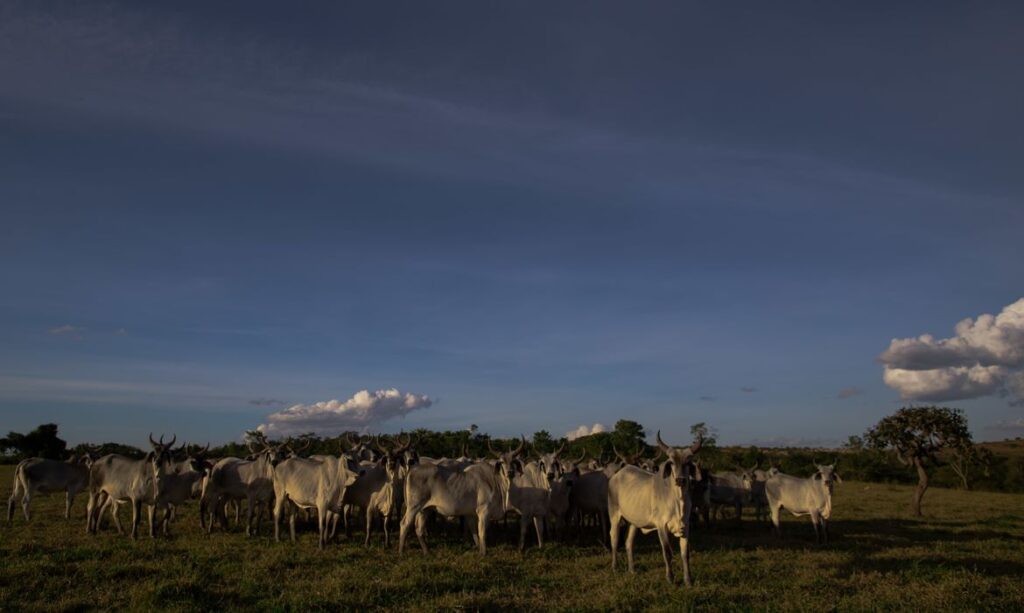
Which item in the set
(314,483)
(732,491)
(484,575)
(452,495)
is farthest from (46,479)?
(732,491)

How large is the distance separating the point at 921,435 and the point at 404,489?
2047 cm

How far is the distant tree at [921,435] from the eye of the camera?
24953mm

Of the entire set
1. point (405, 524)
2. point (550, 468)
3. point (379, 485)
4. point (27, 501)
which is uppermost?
point (550, 468)

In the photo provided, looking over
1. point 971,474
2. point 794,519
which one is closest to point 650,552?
point 794,519

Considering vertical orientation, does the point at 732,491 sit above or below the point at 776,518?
above

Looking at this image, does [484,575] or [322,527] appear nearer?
[484,575]

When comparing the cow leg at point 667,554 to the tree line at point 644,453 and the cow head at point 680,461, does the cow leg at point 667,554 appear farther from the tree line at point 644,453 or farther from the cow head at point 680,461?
the tree line at point 644,453

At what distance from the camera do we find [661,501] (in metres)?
12.2

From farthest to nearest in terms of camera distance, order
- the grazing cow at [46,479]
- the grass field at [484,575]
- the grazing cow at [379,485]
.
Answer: the grazing cow at [46,479]
the grazing cow at [379,485]
the grass field at [484,575]

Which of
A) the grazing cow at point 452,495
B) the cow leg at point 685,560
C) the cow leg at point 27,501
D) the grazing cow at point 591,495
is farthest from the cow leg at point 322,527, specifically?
the cow leg at point 27,501

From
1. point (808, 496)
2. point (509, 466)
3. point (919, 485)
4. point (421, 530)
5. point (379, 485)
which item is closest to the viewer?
point (421, 530)

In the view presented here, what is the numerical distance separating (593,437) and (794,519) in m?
26.1

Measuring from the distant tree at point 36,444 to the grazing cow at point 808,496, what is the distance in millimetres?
53545

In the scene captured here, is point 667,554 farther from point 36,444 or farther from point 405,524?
point 36,444
